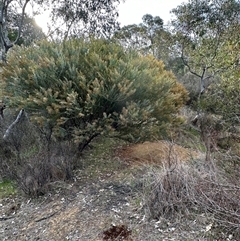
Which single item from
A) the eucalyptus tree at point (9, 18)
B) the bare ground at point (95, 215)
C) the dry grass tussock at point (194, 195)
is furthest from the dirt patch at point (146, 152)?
the eucalyptus tree at point (9, 18)

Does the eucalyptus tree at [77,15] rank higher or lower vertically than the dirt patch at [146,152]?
higher

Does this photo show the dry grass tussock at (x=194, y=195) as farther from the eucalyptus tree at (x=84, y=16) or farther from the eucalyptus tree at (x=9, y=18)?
the eucalyptus tree at (x=84, y=16)

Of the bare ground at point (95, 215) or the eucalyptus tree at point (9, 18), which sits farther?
the eucalyptus tree at point (9, 18)

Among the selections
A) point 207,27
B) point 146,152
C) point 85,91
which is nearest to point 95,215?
point 85,91

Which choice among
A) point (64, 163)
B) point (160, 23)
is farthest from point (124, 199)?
point (160, 23)

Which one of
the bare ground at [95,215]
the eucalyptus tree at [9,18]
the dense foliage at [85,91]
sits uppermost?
the eucalyptus tree at [9,18]

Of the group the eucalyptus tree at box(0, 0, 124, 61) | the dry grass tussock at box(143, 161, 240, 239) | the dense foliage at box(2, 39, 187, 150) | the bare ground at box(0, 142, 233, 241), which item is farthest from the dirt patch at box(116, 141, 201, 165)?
the eucalyptus tree at box(0, 0, 124, 61)

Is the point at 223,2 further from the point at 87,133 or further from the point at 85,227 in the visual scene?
the point at 85,227

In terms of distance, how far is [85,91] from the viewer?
5.06 m

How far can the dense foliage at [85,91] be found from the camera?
4898 millimetres

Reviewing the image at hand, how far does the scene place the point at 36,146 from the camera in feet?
20.2

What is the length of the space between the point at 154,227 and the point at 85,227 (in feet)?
2.95

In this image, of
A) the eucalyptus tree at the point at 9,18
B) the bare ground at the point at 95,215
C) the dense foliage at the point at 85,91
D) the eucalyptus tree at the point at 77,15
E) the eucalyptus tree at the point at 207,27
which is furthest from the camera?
the eucalyptus tree at the point at 207,27

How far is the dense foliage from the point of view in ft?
16.1
